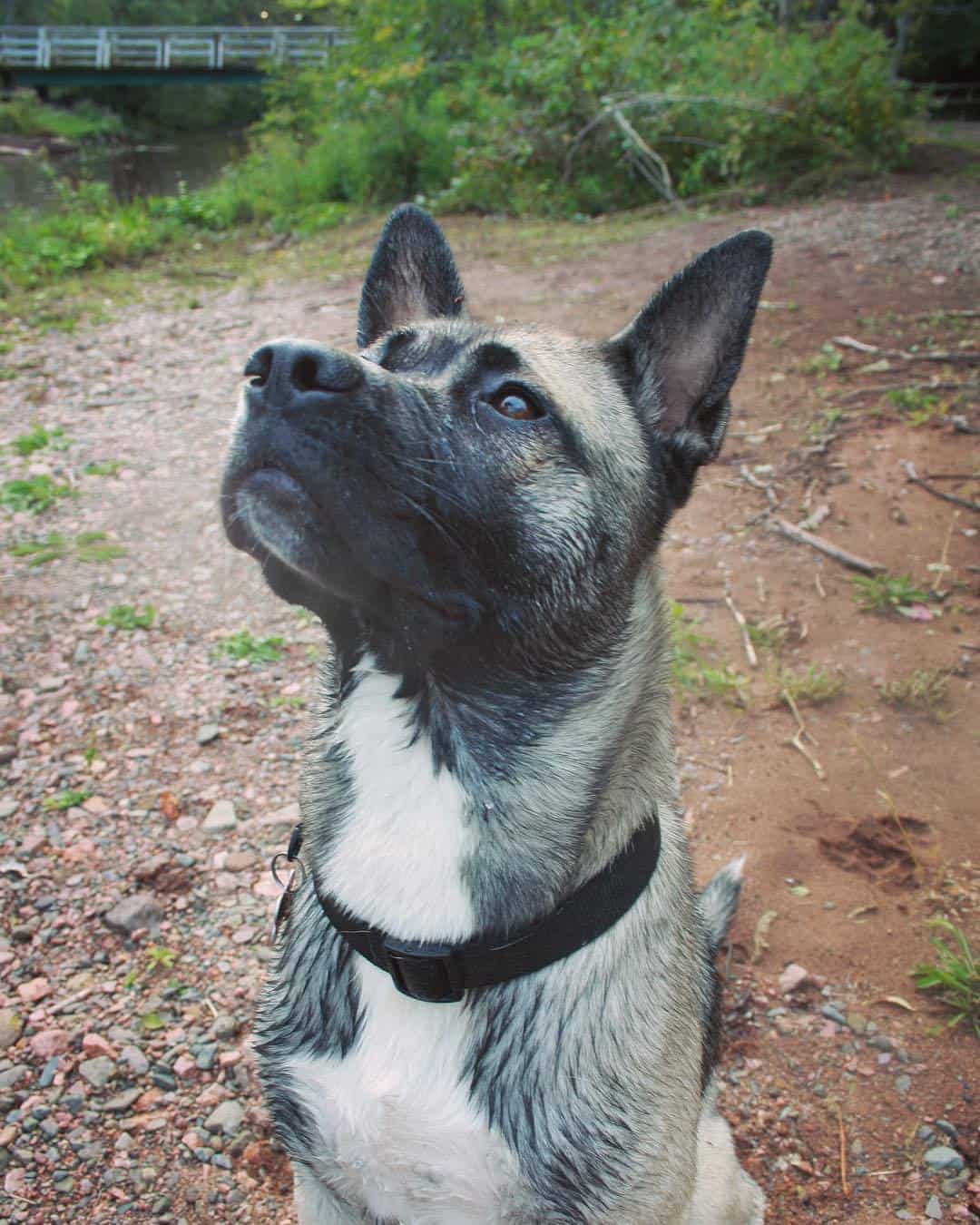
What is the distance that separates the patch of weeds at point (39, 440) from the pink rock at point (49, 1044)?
450 centimetres

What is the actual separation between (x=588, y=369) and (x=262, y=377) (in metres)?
0.87

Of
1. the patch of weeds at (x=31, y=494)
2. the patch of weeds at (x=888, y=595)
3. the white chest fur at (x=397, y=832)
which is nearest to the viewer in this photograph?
the white chest fur at (x=397, y=832)

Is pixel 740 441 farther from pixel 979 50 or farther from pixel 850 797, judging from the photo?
pixel 979 50

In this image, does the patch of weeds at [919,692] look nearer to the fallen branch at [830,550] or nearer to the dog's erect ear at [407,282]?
the fallen branch at [830,550]

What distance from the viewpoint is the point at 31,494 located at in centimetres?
571

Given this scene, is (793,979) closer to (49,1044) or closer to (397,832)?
(397,832)

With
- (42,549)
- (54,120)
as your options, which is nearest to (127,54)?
(54,120)

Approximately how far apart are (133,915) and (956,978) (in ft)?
8.55

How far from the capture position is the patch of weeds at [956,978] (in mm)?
2898

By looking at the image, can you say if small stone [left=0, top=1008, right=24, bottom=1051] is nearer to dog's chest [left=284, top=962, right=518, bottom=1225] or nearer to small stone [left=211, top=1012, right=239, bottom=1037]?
small stone [left=211, top=1012, right=239, bottom=1037]

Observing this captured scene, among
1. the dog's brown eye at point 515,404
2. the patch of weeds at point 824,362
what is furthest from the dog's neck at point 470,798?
the patch of weeds at point 824,362

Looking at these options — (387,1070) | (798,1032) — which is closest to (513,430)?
(387,1070)

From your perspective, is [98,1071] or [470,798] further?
[98,1071]

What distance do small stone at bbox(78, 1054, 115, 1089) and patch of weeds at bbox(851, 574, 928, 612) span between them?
147 inches
